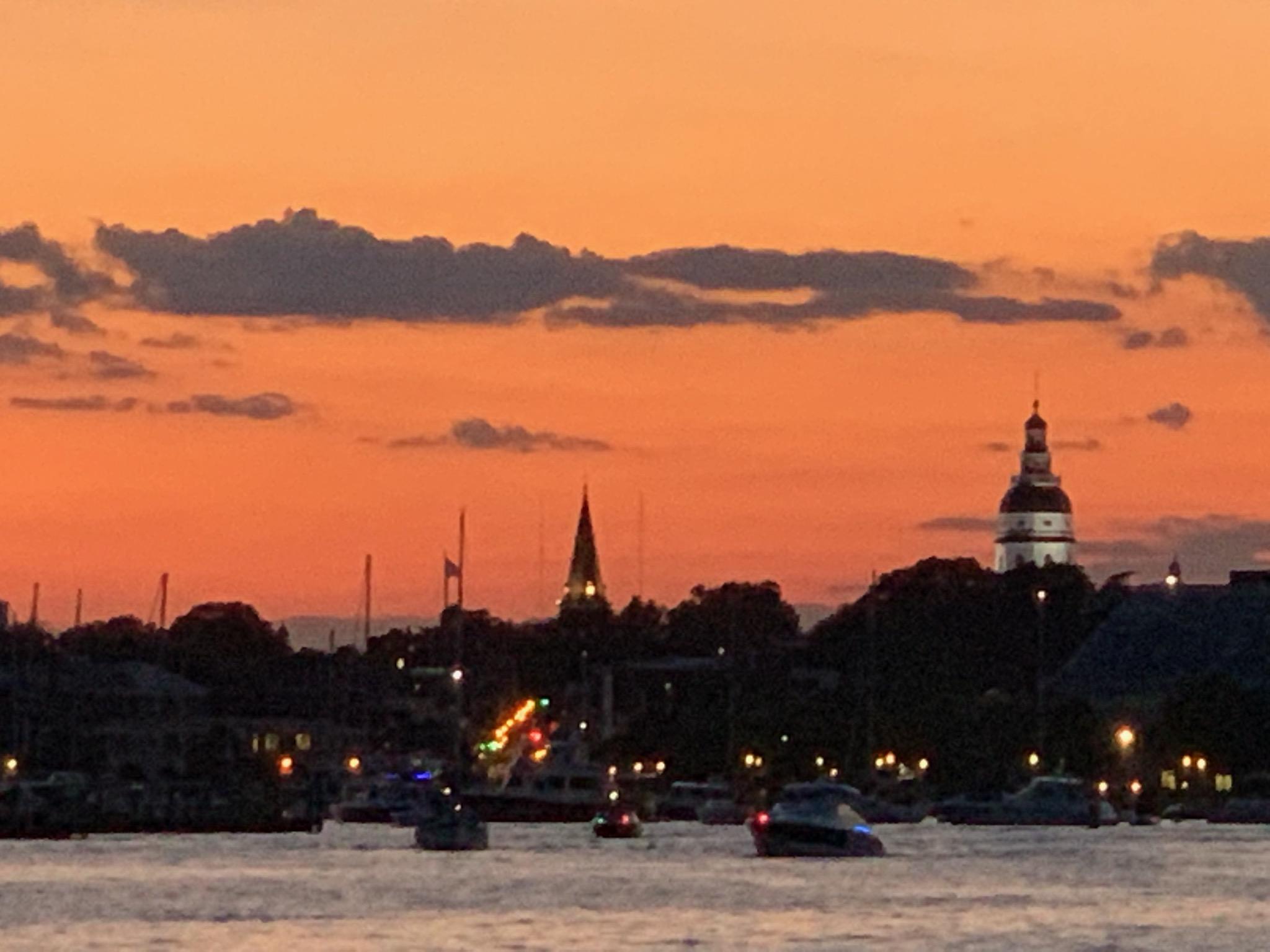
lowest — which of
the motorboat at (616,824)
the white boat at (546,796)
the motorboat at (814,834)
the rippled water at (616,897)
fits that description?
the rippled water at (616,897)

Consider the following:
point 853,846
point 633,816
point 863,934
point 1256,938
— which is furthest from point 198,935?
point 633,816

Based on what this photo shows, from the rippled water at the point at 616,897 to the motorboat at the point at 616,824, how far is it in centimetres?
73

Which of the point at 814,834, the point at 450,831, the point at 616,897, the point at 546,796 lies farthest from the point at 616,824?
the point at 616,897

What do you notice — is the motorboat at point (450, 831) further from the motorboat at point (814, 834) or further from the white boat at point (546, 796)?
the motorboat at point (814, 834)

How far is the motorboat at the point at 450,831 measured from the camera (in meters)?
168

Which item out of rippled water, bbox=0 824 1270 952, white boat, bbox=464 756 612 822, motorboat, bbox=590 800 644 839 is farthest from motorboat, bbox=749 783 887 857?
white boat, bbox=464 756 612 822

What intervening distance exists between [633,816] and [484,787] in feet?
39.3

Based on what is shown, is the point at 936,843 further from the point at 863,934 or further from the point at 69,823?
the point at 863,934

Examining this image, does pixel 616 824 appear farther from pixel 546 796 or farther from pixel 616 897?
pixel 616 897

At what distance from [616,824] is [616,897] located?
47.0 metres

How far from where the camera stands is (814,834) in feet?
526

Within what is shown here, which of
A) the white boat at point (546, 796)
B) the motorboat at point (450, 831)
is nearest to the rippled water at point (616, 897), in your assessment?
the motorboat at point (450, 831)

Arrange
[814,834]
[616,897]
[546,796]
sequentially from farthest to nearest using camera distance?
[546,796] < [814,834] < [616,897]

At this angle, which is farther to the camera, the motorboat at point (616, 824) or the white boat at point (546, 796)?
the white boat at point (546, 796)
